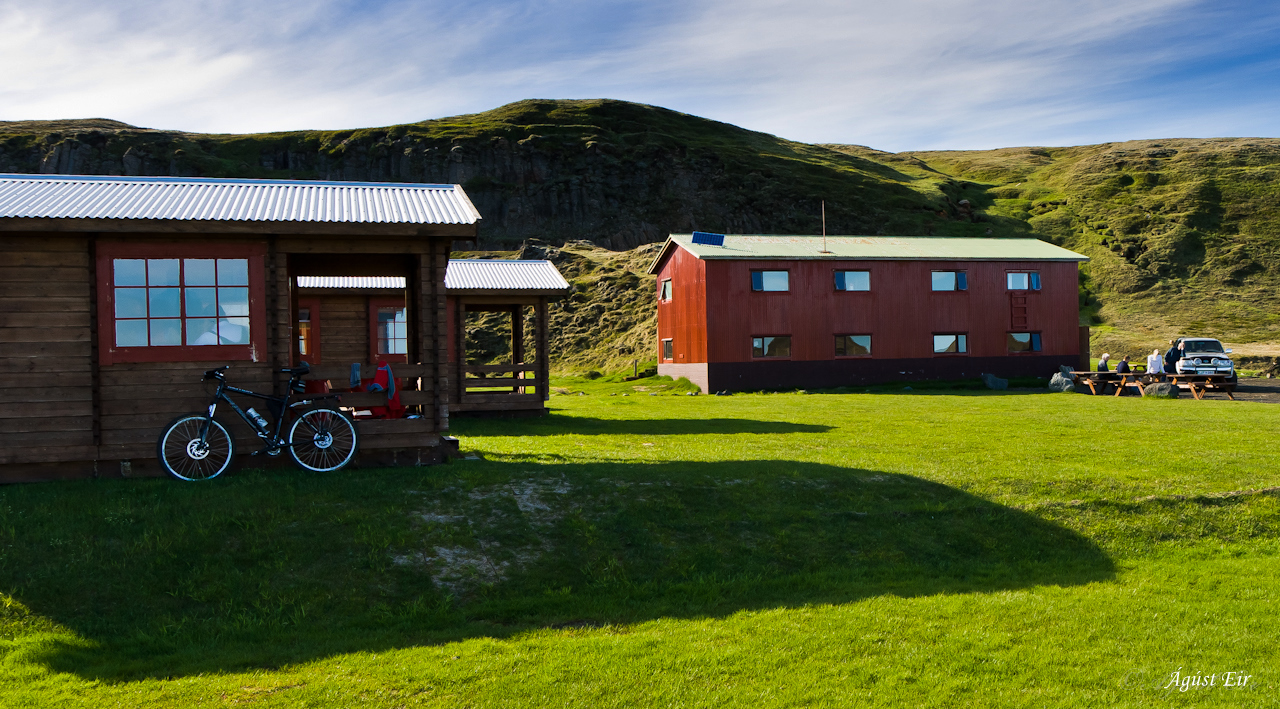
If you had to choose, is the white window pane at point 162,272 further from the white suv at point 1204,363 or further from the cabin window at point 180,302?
the white suv at point 1204,363

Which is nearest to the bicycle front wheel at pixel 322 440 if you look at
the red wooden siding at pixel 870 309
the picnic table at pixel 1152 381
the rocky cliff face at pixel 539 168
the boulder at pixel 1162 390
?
the red wooden siding at pixel 870 309

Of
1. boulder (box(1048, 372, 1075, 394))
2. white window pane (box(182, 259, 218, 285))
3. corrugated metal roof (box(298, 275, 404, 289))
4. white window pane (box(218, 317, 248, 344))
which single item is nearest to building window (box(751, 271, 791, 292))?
boulder (box(1048, 372, 1075, 394))

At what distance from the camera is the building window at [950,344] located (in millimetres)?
38969

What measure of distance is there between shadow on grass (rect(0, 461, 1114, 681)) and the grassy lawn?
0.11ft

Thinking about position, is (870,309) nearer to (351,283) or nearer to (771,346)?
(771,346)

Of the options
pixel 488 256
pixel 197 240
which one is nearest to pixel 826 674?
pixel 197 240

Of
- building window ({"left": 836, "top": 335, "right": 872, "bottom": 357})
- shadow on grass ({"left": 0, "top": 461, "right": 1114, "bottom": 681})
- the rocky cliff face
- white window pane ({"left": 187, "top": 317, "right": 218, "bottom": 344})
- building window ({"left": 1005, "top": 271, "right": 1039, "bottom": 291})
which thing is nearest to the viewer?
shadow on grass ({"left": 0, "top": 461, "right": 1114, "bottom": 681})

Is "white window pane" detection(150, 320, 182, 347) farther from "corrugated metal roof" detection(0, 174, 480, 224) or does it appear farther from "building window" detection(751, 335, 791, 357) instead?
"building window" detection(751, 335, 791, 357)

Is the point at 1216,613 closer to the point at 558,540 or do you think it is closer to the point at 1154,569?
the point at 1154,569

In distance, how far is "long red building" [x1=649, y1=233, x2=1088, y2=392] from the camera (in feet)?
121

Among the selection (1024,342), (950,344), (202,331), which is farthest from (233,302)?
(1024,342)

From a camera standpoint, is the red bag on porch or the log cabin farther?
the red bag on porch

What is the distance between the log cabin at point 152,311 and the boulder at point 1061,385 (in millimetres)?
28735

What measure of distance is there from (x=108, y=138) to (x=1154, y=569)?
12391cm
